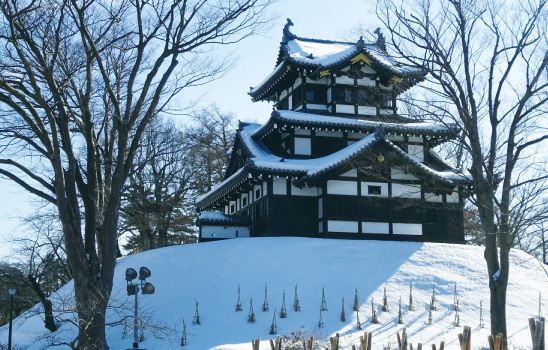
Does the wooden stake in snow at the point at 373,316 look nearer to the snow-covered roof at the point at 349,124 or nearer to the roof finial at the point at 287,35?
the snow-covered roof at the point at 349,124

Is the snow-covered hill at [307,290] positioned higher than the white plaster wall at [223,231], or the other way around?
the white plaster wall at [223,231]

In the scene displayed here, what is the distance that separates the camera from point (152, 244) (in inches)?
1480

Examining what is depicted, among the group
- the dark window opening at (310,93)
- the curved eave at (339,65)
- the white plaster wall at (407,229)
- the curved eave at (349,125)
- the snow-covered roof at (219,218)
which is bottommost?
the white plaster wall at (407,229)

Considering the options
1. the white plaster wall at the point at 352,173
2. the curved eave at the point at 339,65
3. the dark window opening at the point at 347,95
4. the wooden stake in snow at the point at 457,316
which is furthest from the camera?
the dark window opening at the point at 347,95

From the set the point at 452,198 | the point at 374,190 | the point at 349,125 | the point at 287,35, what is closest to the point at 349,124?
the point at 349,125

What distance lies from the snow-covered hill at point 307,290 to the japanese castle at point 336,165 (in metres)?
2.53

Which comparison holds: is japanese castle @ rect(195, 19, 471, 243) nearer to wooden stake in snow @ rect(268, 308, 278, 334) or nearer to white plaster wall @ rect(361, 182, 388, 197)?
white plaster wall @ rect(361, 182, 388, 197)

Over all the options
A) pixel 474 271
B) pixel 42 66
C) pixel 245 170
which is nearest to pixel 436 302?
pixel 474 271

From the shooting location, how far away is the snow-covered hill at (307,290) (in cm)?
1925

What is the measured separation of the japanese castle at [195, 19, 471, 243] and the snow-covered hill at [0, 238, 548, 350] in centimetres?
253

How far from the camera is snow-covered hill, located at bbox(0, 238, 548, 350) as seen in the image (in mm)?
19250

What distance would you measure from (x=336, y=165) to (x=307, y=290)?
6967mm

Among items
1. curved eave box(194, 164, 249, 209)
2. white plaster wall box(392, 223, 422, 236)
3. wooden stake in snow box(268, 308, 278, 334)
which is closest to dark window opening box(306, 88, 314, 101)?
curved eave box(194, 164, 249, 209)

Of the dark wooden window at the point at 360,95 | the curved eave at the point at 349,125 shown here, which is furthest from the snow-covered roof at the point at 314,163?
the dark wooden window at the point at 360,95
